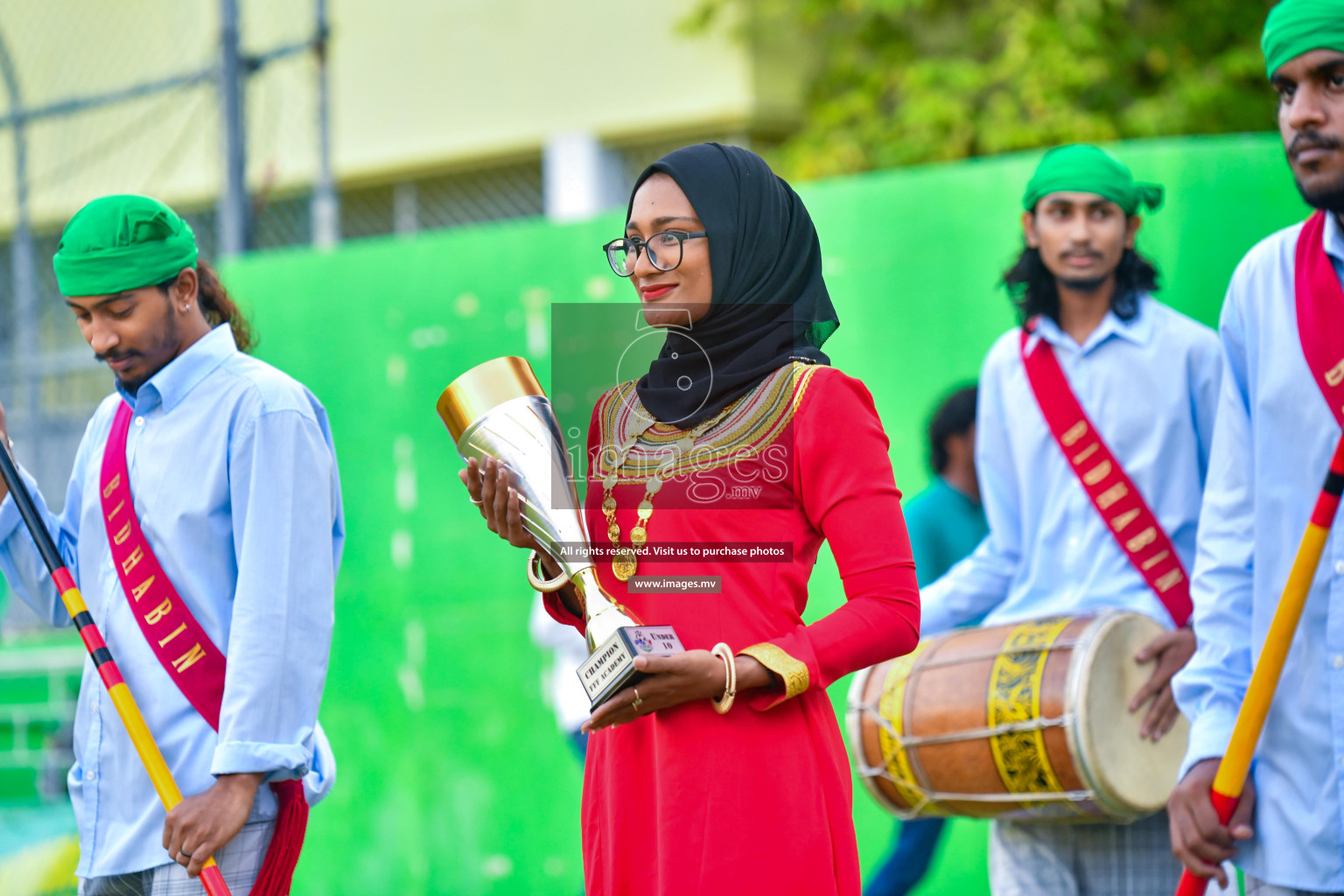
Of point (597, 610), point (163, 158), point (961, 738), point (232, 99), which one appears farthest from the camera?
point (163, 158)

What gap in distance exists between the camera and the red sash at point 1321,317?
107 inches

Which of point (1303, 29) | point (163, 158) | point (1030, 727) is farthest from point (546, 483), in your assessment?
point (163, 158)

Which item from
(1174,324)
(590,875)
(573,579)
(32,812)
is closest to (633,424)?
(573,579)

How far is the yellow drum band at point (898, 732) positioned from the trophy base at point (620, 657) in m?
2.05

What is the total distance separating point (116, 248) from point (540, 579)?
4.26ft

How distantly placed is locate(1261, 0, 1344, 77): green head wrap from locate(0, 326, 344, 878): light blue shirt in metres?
2.08

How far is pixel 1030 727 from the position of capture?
403 cm

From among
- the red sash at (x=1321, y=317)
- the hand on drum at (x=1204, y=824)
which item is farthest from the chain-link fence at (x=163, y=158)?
the hand on drum at (x=1204, y=824)

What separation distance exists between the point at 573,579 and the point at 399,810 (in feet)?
A: 15.9

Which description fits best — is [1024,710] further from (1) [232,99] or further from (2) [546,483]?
(1) [232,99]

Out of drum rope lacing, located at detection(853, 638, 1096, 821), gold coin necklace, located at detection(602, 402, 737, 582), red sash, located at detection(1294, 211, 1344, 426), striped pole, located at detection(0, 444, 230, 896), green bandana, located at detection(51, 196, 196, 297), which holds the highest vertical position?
green bandana, located at detection(51, 196, 196, 297)

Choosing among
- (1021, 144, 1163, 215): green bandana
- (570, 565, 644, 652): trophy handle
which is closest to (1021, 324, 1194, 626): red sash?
(1021, 144, 1163, 215): green bandana

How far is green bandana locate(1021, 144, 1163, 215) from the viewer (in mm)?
4559

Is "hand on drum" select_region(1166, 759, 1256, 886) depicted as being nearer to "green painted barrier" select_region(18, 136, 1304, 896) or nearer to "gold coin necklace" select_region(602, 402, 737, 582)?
"gold coin necklace" select_region(602, 402, 737, 582)
